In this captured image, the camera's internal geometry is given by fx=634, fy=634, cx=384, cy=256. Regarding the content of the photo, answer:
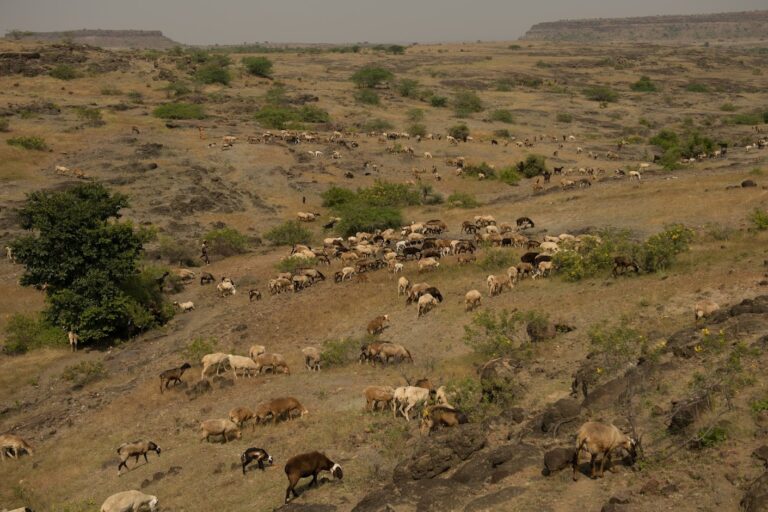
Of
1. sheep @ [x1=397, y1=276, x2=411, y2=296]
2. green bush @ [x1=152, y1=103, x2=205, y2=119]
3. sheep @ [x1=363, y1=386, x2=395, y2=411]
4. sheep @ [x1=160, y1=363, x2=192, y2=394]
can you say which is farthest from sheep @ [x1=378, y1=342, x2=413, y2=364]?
green bush @ [x1=152, y1=103, x2=205, y2=119]

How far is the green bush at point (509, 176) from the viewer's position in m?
49.5

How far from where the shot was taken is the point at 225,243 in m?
35.5

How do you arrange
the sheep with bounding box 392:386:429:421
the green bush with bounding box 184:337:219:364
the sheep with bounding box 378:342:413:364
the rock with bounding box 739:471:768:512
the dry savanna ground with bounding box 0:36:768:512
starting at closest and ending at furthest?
the rock with bounding box 739:471:768:512 → the dry savanna ground with bounding box 0:36:768:512 → the sheep with bounding box 392:386:429:421 → the sheep with bounding box 378:342:413:364 → the green bush with bounding box 184:337:219:364

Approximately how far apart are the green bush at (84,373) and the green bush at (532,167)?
37.9 meters

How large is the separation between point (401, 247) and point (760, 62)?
147 meters

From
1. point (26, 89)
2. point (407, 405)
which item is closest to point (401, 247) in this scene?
point (407, 405)

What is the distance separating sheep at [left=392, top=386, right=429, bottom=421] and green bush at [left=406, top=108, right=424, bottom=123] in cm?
6350

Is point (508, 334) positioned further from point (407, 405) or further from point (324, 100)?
point (324, 100)

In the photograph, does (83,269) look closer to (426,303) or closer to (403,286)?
(403,286)

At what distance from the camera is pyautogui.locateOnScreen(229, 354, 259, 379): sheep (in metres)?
18.8

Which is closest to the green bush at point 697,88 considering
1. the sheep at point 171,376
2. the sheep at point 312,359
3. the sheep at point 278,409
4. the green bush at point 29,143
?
the green bush at point 29,143

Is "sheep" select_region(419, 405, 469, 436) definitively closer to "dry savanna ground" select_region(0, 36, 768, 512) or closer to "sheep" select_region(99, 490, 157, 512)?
"dry savanna ground" select_region(0, 36, 768, 512)

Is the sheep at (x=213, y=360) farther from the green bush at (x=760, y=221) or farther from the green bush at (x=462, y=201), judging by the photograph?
the green bush at (x=462, y=201)

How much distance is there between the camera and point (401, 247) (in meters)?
30.2
